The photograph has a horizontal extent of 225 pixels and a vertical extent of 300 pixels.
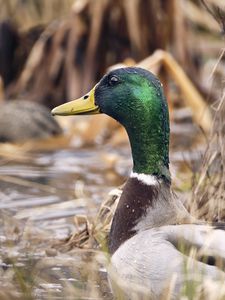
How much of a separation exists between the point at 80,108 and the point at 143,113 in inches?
13.1

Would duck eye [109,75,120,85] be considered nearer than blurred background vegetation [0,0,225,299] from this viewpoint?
Yes

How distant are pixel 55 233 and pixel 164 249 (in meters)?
2.21

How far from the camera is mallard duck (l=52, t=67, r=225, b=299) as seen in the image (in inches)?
172

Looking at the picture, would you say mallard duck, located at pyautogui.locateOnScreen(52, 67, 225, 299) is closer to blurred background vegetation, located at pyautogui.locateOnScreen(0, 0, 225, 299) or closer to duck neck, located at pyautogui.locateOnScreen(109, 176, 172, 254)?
duck neck, located at pyautogui.locateOnScreen(109, 176, 172, 254)

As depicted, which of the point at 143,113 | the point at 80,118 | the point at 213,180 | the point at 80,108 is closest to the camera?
the point at 143,113

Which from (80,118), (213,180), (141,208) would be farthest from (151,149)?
(80,118)

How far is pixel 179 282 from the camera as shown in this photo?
4367 millimetres

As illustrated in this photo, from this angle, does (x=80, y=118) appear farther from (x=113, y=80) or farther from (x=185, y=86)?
(x=113, y=80)

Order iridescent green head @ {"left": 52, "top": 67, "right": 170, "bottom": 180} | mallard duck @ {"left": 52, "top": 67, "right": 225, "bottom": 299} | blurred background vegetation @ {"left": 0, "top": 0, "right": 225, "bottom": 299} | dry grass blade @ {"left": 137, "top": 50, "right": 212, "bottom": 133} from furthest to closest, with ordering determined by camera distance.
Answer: dry grass blade @ {"left": 137, "top": 50, "right": 212, "bottom": 133} → blurred background vegetation @ {"left": 0, "top": 0, "right": 225, "bottom": 299} → iridescent green head @ {"left": 52, "top": 67, "right": 170, "bottom": 180} → mallard duck @ {"left": 52, "top": 67, "right": 225, "bottom": 299}

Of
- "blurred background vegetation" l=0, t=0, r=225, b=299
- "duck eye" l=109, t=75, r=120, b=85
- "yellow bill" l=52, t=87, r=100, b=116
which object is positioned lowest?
"blurred background vegetation" l=0, t=0, r=225, b=299

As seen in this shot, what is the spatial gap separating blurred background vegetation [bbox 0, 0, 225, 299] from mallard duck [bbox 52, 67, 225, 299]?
716 millimetres

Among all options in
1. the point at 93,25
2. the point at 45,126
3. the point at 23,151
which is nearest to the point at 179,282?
the point at 23,151

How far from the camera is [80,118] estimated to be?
10.5 metres

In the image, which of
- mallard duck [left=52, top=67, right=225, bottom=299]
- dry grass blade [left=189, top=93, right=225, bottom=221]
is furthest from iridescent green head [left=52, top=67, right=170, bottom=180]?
dry grass blade [left=189, top=93, right=225, bottom=221]
